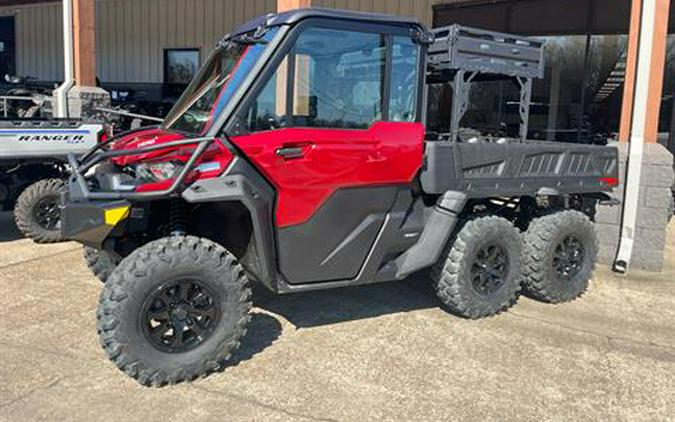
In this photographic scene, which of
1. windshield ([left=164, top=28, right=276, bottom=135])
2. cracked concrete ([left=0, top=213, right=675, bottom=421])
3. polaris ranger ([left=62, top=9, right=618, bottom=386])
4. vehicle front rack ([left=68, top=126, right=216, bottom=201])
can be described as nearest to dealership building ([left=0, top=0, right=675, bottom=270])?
cracked concrete ([left=0, top=213, right=675, bottom=421])

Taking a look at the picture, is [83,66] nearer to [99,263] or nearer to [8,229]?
[8,229]

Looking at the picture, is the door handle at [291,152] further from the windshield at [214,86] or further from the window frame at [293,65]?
the windshield at [214,86]

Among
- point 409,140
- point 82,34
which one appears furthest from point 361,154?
point 82,34

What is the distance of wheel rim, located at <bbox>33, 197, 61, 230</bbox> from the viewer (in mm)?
7004

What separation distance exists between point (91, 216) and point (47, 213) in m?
3.83

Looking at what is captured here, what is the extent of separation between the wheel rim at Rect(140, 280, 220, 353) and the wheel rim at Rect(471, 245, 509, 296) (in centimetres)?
212

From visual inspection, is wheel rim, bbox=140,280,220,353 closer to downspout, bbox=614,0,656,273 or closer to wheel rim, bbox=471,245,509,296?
wheel rim, bbox=471,245,509,296

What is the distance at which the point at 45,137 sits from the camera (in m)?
6.75

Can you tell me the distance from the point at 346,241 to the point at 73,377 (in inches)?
72.0

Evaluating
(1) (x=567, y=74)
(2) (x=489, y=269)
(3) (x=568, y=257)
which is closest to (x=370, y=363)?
(2) (x=489, y=269)

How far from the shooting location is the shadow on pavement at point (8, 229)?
→ 7.31m

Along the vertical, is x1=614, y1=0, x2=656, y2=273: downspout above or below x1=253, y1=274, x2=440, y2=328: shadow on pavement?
above

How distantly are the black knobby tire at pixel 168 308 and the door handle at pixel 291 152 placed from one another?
0.68 metres

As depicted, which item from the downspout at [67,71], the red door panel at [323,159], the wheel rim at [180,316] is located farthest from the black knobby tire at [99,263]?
the downspout at [67,71]
